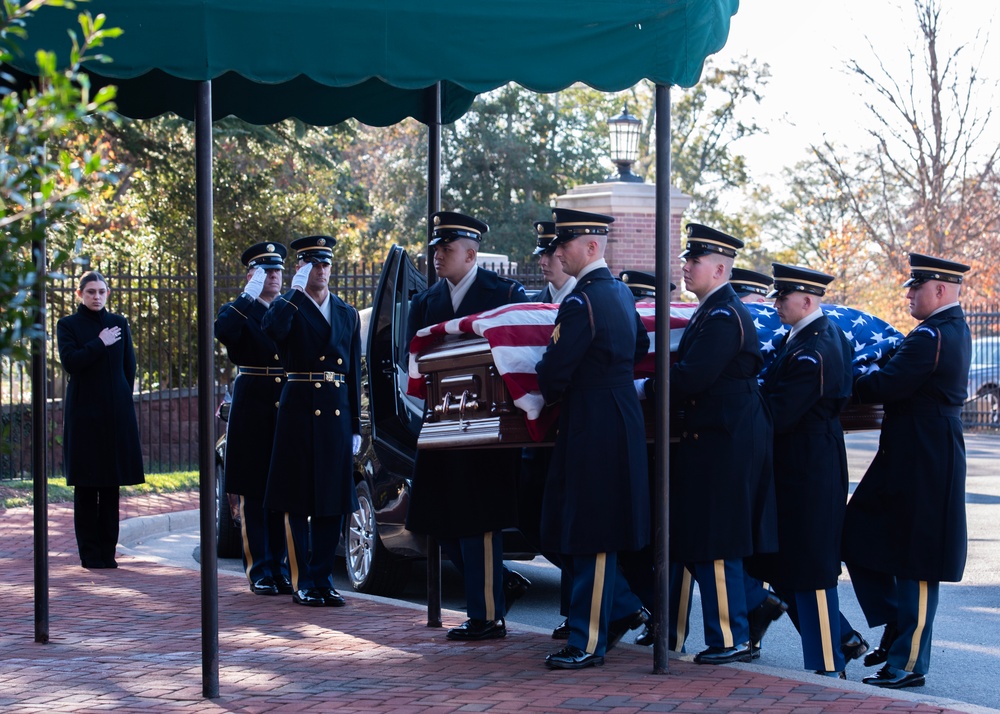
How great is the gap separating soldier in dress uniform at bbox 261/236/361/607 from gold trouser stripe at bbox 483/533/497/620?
1.38m

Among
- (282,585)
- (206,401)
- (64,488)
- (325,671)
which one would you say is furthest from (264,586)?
(64,488)

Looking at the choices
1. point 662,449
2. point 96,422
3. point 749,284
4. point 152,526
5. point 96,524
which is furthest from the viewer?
point 152,526

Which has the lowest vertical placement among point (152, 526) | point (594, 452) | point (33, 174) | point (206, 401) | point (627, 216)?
point (152, 526)

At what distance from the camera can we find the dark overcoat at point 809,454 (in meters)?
6.11

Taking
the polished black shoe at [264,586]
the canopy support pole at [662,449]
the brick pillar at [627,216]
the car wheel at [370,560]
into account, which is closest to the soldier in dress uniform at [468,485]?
the canopy support pole at [662,449]

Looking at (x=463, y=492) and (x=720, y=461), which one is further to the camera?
(x=463, y=492)

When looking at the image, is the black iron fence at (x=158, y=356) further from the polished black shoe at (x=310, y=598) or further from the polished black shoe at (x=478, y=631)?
the polished black shoe at (x=478, y=631)

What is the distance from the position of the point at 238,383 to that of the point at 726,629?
3.85 m

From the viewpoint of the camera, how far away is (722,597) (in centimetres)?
608

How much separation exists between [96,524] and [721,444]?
5.36m

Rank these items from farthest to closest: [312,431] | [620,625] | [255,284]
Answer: [255,284] < [312,431] < [620,625]

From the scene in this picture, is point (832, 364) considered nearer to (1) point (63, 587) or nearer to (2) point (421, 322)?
(2) point (421, 322)

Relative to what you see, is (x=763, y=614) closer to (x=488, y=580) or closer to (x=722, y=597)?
(x=722, y=597)

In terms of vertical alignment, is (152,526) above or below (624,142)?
below
